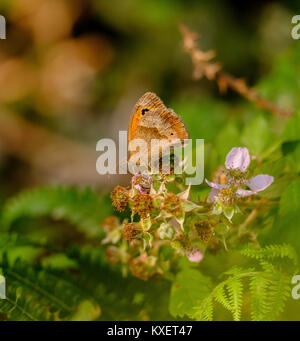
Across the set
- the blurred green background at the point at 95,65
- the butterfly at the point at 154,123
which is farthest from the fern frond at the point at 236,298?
the blurred green background at the point at 95,65

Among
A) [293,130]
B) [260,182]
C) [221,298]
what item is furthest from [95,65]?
[221,298]

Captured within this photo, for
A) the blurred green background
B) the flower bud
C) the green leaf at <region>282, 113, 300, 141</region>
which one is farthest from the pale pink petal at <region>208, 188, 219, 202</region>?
the blurred green background

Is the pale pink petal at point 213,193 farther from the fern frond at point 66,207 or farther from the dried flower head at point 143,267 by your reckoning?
the fern frond at point 66,207

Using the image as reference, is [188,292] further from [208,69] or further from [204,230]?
[208,69]

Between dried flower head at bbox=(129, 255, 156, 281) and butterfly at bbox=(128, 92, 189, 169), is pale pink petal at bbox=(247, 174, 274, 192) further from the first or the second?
dried flower head at bbox=(129, 255, 156, 281)

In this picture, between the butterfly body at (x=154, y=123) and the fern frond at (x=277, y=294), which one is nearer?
the fern frond at (x=277, y=294)
